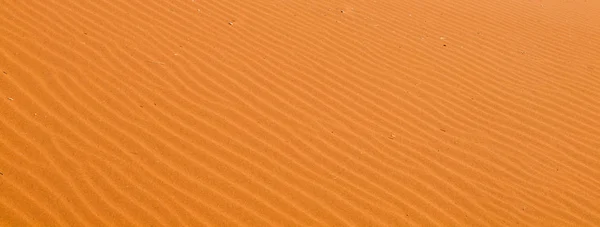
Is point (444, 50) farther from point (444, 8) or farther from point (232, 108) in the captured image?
point (232, 108)

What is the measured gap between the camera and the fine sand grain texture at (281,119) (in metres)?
4.18

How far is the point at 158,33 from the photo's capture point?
19.8 ft

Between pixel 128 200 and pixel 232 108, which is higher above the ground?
pixel 232 108

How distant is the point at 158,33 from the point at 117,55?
0.63 metres

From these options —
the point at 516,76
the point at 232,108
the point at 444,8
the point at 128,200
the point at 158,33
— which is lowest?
the point at 128,200

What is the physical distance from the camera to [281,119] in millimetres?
5188

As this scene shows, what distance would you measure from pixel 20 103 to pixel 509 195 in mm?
3767

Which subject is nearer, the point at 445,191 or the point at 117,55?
the point at 445,191

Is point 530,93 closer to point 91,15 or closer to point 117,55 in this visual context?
point 117,55

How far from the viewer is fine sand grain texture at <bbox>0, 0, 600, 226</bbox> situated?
13.7 ft

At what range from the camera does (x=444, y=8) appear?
26.5 feet

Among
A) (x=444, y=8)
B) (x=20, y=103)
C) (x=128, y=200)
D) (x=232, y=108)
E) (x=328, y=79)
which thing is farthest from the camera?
(x=444, y=8)

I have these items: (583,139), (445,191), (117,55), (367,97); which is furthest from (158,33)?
(583,139)

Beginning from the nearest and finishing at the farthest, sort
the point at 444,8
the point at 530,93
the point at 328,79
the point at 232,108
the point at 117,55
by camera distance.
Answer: the point at 232,108 → the point at 117,55 → the point at 328,79 → the point at 530,93 → the point at 444,8
